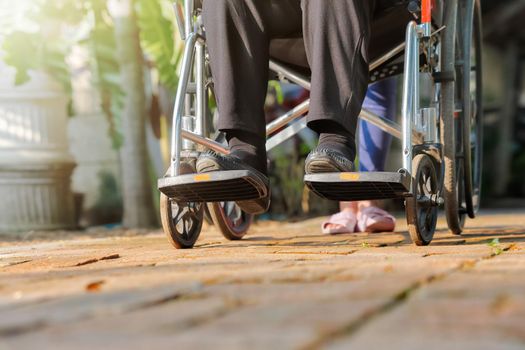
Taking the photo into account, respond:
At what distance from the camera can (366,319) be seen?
1053 millimetres

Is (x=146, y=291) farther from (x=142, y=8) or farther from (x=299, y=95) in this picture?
(x=299, y=95)

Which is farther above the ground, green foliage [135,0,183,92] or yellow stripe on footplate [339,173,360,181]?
green foliage [135,0,183,92]

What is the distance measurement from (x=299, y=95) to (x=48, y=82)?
5.53ft

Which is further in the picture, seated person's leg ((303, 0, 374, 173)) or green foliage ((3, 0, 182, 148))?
green foliage ((3, 0, 182, 148))

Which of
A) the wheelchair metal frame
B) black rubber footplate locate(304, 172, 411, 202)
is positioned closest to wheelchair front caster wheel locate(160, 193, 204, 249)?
the wheelchair metal frame

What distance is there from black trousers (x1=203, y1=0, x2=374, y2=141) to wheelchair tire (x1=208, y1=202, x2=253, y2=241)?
466mm

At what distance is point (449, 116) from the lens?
2525 mm

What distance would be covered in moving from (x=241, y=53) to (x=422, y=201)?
0.63 metres

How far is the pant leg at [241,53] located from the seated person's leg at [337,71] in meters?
0.17

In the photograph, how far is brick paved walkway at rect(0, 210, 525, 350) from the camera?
3.12 ft

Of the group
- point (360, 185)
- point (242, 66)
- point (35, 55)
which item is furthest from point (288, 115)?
point (35, 55)

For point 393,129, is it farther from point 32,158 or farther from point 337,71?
point 32,158

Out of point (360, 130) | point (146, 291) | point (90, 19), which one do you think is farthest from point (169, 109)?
point (146, 291)

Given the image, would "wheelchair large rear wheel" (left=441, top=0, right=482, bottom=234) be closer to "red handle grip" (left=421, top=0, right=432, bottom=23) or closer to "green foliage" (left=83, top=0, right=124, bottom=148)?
"red handle grip" (left=421, top=0, right=432, bottom=23)
